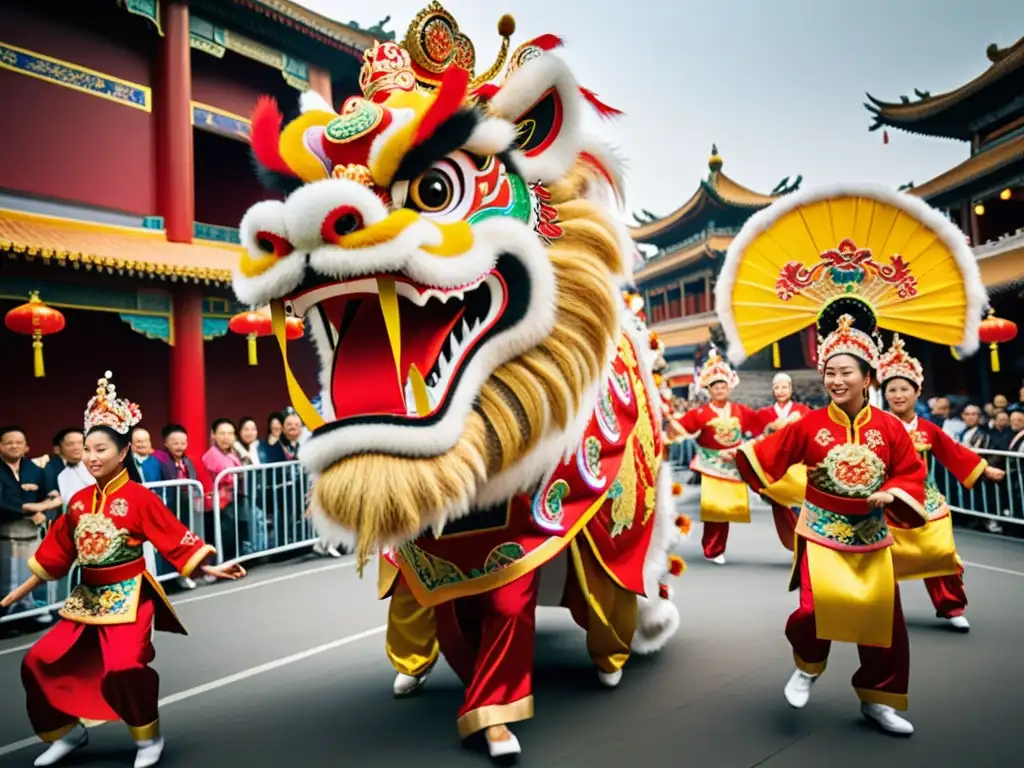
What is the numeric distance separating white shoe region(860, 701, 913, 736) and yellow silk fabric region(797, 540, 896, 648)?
0.75 ft

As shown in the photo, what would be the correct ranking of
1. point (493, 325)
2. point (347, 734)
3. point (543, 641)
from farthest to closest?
point (543, 641) < point (347, 734) < point (493, 325)

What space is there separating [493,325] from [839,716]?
1.79m

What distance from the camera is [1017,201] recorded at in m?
11.4

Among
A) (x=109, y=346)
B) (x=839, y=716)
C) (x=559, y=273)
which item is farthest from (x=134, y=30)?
(x=839, y=716)

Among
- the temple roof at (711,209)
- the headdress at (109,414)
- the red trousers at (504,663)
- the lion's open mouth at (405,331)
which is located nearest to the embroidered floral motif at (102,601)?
the headdress at (109,414)

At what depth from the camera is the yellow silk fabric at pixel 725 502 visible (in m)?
5.30

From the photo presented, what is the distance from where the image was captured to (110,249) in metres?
7.05

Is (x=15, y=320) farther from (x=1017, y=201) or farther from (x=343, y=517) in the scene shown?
(x=1017, y=201)

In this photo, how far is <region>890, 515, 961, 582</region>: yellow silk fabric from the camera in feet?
11.6

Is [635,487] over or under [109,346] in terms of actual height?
under

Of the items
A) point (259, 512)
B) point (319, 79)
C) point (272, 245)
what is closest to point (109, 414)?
point (272, 245)

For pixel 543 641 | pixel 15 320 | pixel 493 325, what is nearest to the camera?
pixel 493 325

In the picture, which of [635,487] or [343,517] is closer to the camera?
[343,517]

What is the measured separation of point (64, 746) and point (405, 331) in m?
1.76
